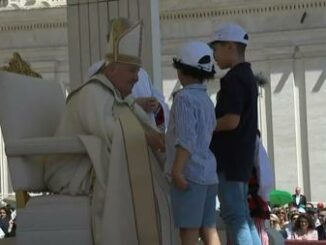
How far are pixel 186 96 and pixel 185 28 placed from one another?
1743 cm

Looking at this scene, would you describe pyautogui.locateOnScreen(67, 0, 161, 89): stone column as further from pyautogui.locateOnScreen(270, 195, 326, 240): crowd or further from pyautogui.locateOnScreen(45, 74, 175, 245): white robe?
pyautogui.locateOnScreen(270, 195, 326, 240): crowd

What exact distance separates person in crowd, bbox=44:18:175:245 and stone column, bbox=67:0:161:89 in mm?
2111

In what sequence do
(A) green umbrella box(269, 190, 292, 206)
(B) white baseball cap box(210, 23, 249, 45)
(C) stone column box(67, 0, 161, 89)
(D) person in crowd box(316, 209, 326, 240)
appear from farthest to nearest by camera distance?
(A) green umbrella box(269, 190, 292, 206)
(D) person in crowd box(316, 209, 326, 240)
(C) stone column box(67, 0, 161, 89)
(B) white baseball cap box(210, 23, 249, 45)

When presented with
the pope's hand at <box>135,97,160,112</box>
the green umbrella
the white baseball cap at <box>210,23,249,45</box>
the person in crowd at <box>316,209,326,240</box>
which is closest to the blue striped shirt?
the white baseball cap at <box>210,23,249,45</box>

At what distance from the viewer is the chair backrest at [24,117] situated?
525 centimetres

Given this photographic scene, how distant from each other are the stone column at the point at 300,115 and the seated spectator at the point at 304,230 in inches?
369

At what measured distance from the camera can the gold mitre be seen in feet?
17.3

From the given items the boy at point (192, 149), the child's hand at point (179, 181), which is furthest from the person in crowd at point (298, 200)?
the child's hand at point (179, 181)

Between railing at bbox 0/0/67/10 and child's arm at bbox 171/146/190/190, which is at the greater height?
railing at bbox 0/0/67/10

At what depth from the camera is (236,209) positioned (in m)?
5.18

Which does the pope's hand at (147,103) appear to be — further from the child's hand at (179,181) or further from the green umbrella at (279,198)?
the green umbrella at (279,198)

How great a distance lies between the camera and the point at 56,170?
530 centimetres

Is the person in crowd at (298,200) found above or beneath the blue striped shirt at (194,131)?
beneath

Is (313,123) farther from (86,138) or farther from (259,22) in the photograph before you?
(86,138)
